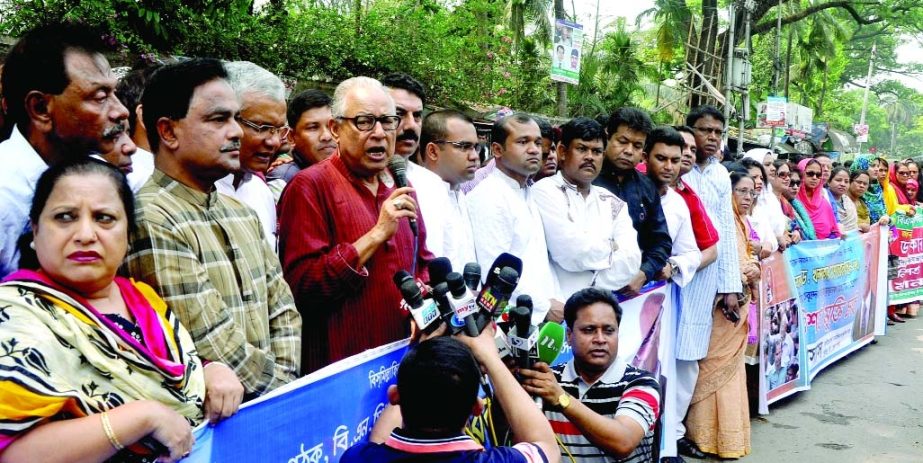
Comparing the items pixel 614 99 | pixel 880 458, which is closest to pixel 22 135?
pixel 880 458

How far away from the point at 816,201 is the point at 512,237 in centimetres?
567

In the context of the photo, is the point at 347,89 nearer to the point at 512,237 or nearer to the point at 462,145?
the point at 462,145

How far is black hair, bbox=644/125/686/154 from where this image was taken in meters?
5.07

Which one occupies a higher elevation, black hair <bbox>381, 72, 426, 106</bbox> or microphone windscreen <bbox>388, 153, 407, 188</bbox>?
black hair <bbox>381, 72, 426, 106</bbox>

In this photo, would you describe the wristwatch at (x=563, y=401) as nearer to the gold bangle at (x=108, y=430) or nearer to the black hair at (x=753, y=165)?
the gold bangle at (x=108, y=430)

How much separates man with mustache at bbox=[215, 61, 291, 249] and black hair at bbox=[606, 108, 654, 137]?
2.45 m

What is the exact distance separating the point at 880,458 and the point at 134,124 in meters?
5.17

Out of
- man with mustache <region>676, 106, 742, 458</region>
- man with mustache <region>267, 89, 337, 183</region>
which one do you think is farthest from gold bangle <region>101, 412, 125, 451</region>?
man with mustache <region>676, 106, 742, 458</region>

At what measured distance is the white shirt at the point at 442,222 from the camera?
348cm

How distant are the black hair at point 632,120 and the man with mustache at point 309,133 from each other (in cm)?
187

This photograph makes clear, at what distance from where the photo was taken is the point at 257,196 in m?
3.07

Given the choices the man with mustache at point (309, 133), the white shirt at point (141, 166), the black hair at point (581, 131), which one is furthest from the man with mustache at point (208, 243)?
the black hair at point (581, 131)

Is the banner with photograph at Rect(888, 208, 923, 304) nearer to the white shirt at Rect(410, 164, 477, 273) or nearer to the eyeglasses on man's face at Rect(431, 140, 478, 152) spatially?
the eyeglasses on man's face at Rect(431, 140, 478, 152)

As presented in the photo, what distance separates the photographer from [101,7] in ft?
25.1
